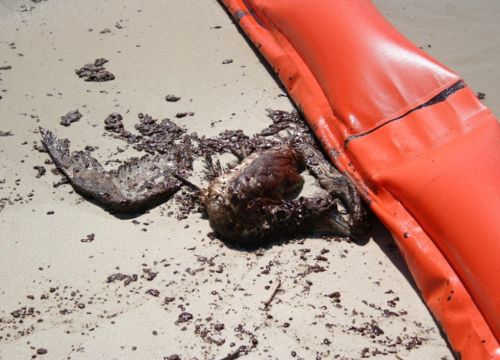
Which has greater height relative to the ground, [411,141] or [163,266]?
[411,141]

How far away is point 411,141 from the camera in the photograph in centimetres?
331

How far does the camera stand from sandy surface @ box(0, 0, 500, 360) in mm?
2768

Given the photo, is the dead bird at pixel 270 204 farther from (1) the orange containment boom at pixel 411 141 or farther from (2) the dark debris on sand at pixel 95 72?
(2) the dark debris on sand at pixel 95 72

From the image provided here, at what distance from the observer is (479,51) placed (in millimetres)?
4883

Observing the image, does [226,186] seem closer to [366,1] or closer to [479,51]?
[366,1]

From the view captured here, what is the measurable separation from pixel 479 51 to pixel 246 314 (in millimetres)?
3106

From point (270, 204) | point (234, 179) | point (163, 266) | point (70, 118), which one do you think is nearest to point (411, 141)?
point (270, 204)

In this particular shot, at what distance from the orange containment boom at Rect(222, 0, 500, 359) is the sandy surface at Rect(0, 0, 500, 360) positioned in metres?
0.19

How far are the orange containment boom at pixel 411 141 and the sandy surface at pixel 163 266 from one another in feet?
0.62

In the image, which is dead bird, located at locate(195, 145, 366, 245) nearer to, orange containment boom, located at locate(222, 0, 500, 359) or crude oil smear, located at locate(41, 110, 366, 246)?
crude oil smear, located at locate(41, 110, 366, 246)

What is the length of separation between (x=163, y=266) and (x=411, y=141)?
141cm

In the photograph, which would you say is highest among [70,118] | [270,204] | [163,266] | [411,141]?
[411,141]

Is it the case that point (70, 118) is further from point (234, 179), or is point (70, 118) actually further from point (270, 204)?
point (270, 204)

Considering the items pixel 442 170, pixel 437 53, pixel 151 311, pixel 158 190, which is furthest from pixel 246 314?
pixel 437 53
